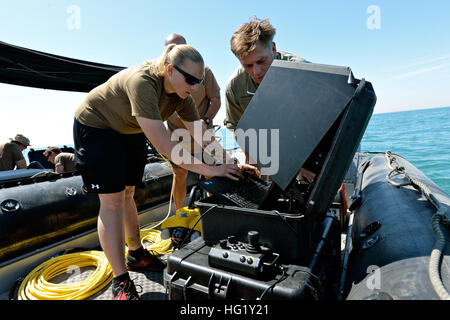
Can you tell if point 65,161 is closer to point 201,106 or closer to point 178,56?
point 201,106

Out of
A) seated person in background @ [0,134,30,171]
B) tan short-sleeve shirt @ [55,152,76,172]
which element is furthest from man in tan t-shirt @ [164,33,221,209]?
seated person in background @ [0,134,30,171]

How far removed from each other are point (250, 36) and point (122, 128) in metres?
0.96

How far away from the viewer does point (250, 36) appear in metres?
1.59

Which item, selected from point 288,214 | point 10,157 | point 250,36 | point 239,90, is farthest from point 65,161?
point 288,214

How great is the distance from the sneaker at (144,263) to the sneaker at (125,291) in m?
0.39

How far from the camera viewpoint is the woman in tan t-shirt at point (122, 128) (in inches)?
50.3

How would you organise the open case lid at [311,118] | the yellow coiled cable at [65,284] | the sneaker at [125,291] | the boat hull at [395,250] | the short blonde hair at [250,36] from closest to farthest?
the boat hull at [395,250] < the open case lid at [311,118] < the sneaker at [125,291] < the short blonde hair at [250,36] < the yellow coiled cable at [65,284]

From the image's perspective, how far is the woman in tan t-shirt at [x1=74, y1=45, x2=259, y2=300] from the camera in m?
1.28

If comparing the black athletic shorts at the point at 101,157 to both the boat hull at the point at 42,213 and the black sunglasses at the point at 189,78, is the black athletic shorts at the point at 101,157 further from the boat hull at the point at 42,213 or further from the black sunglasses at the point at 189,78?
the boat hull at the point at 42,213

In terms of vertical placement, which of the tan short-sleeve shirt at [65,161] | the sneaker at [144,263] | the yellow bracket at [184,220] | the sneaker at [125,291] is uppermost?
the tan short-sleeve shirt at [65,161]

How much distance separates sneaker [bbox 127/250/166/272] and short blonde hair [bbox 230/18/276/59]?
5.09 ft

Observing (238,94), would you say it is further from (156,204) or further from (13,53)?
(13,53)

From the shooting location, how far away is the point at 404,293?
2.67 ft

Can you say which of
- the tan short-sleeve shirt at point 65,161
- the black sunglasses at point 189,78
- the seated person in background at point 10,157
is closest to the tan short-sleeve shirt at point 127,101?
the black sunglasses at point 189,78
